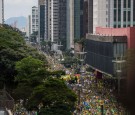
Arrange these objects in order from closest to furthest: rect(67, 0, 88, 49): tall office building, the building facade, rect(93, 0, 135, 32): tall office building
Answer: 1. the building facade
2. rect(93, 0, 135, 32): tall office building
3. rect(67, 0, 88, 49): tall office building

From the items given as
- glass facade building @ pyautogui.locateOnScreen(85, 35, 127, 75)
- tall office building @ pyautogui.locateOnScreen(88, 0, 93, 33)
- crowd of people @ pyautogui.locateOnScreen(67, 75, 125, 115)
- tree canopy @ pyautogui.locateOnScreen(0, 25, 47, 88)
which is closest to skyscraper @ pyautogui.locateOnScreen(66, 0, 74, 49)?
tall office building @ pyautogui.locateOnScreen(88, 0, 93, 33)

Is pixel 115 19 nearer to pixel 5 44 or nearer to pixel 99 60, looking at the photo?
pixel 99 60

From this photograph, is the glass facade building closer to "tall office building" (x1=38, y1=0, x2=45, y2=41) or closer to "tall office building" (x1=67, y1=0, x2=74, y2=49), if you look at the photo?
"tall office building" (x1=67, y1=0, x2=74, y2=49)

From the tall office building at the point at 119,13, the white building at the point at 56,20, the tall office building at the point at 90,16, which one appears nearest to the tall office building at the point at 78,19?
the white building at the point at 56,20

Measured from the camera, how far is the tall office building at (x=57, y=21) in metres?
148

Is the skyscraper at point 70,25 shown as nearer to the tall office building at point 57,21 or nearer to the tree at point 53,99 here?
the tall office building at point 57,21

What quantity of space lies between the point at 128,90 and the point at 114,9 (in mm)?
74472

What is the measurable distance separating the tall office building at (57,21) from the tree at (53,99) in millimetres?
119083

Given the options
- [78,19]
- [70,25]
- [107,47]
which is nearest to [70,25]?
[70,25]

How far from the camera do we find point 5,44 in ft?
138

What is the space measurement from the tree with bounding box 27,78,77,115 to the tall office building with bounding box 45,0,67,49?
4688 inches

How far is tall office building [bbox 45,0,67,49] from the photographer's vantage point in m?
148

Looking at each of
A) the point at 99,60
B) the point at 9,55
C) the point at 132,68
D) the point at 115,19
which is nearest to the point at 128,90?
the point at 132,68

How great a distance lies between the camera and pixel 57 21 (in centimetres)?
15225
